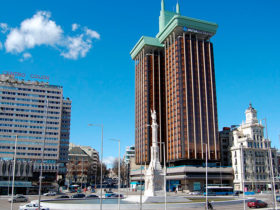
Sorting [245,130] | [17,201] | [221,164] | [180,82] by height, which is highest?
[180,82]

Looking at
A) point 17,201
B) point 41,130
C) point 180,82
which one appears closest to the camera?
point 17,201

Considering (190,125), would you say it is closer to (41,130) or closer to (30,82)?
(41,130)

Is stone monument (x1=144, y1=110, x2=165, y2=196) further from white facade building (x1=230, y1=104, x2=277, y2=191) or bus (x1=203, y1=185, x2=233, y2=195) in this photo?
white facade building (x1=230, y1=104, x2=277, y2=191)

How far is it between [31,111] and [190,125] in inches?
2822

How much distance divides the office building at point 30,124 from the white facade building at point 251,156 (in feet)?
258

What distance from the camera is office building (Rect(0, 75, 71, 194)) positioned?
135 metres

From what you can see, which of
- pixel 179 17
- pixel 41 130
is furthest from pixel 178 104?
pixel 41 130

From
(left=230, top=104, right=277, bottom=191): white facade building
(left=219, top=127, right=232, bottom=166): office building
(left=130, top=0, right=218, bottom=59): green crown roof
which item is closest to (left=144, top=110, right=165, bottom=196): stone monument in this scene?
(left=230, top=104, right=277, bottom=191): white facade building

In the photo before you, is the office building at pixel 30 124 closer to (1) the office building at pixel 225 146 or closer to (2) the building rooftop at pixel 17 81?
(2) the building rooftop at pixel 17 81

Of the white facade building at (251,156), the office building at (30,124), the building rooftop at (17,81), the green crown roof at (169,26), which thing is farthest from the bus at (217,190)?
the building rooftop at (17,81)

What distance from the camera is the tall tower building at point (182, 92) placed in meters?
127

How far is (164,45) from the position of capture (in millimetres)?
150125

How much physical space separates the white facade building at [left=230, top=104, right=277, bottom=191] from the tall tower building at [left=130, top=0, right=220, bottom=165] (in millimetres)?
8918

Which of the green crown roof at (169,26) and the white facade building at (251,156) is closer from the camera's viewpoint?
the white facade building at (251,156)
